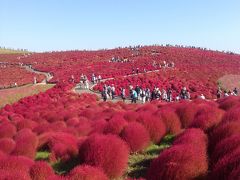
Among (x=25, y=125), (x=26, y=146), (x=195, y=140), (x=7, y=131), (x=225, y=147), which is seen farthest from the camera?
(x=25, y=125)

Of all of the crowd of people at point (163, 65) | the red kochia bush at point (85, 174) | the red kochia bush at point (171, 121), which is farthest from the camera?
the crowd of people at point (163, 65)

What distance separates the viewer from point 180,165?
7.68 m

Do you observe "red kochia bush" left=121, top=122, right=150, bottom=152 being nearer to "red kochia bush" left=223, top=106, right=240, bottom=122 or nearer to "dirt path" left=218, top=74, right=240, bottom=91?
"red kochia bush" left=223, top=106, right=240, bottom=122

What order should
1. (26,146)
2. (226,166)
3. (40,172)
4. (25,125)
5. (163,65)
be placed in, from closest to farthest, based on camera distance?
(226,166), (40,172), (26,146), (25,125), (163,65)

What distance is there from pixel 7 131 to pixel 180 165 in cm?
1231

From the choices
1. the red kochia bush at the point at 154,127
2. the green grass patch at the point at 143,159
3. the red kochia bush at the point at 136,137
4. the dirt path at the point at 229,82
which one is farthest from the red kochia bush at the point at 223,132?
the dirt path at the point at 229,82

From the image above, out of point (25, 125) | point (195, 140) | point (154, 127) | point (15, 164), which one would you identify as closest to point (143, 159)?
point (154, 127)

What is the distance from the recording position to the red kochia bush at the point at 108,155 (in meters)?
9.51

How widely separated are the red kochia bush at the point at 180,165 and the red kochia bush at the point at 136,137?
11.0 feet

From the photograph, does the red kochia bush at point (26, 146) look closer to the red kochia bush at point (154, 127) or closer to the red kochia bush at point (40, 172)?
the red kochia bush at point (154, 127)

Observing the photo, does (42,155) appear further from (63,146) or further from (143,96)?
(143,96)

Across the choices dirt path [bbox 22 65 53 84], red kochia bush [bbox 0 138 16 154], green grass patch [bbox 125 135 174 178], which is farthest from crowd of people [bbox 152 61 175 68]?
green grass patch [bbox 125 135 174 178]

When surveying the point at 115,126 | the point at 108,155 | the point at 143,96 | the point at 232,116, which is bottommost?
the point at 143,96

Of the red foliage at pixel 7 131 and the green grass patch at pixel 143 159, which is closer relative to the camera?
the green grass patch at pixel 143 159
